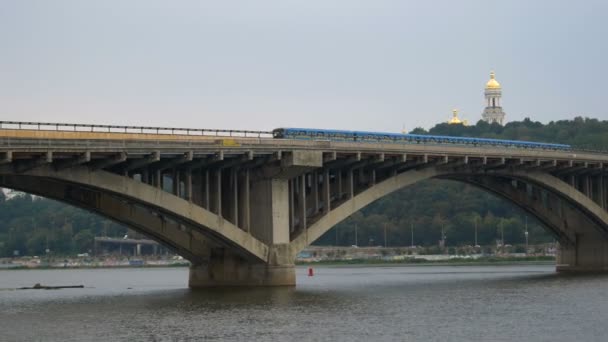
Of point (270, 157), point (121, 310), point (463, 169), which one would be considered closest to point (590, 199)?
point (463, 169)

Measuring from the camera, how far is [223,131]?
3595 inches

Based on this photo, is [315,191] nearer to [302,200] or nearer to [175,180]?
[302,200]

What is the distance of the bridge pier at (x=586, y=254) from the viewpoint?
13000 centimetres

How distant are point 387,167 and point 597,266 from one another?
37079mm

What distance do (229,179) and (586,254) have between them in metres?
54.6

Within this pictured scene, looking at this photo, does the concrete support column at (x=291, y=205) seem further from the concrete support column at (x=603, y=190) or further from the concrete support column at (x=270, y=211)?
the concrete support column at (x=603, y=190)

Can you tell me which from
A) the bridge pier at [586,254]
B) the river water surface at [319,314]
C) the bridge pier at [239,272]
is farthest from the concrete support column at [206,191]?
the bridge pier at [586,254]

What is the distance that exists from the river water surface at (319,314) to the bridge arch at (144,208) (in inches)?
156

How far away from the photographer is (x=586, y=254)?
429 feet

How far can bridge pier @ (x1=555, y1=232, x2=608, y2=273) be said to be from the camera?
130000 mm

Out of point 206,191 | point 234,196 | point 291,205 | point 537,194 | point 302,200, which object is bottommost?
point 291,205

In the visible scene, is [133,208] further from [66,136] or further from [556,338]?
[556,338]

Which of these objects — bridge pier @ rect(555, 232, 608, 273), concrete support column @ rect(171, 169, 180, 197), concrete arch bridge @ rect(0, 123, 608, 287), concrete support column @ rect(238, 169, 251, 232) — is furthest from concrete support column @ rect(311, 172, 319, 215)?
bridge pier @ rect(555, 232, 608, 273)

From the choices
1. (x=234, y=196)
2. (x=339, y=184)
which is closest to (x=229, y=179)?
(x=234, y=196)
